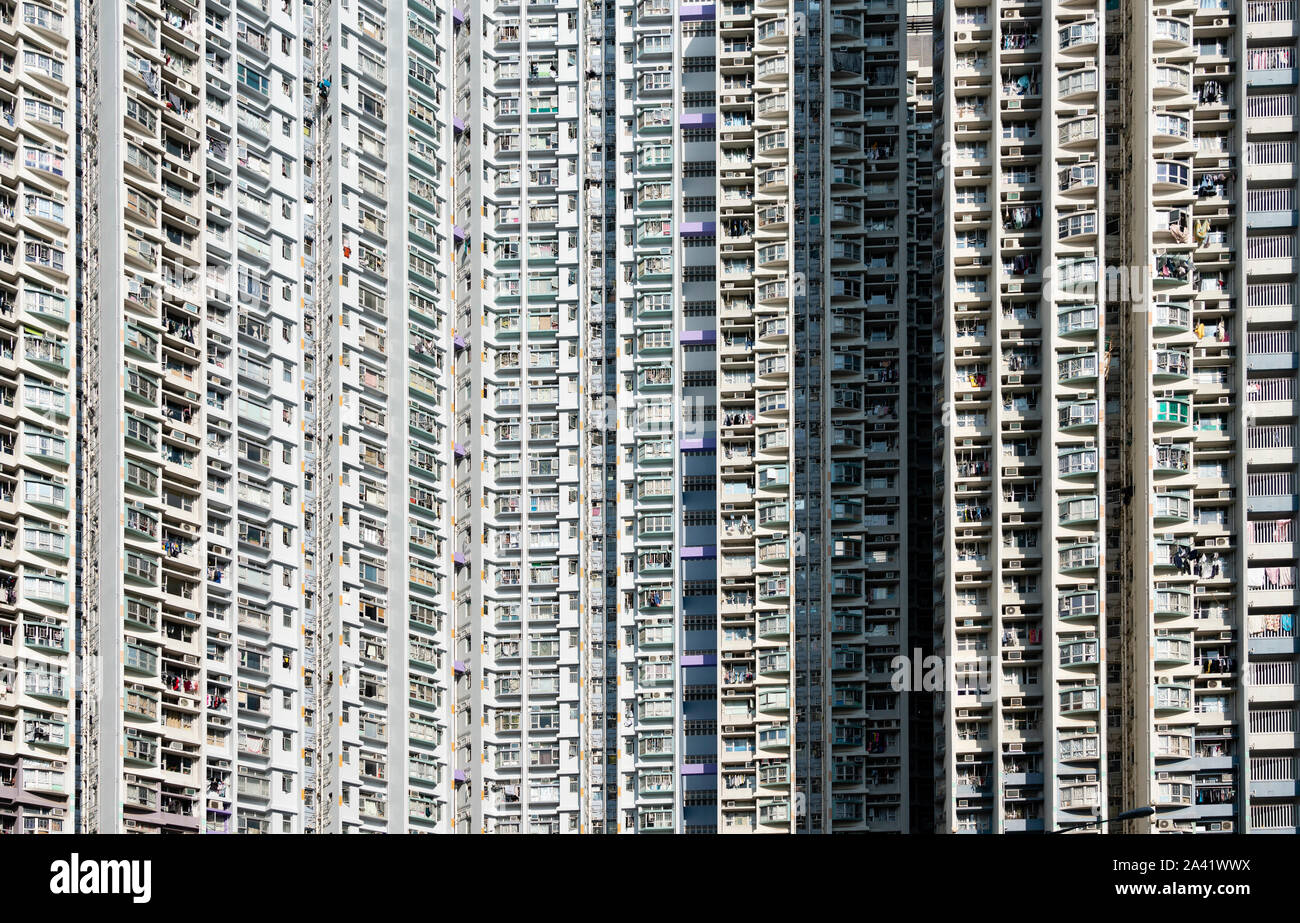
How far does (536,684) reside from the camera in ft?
333

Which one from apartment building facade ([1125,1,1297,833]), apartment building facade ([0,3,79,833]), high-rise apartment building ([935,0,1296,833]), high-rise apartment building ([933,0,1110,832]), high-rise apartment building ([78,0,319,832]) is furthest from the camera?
high-rise apartment building ([933,0,1110,832])

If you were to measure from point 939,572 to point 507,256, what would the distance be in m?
21.0

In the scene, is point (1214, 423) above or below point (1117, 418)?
below

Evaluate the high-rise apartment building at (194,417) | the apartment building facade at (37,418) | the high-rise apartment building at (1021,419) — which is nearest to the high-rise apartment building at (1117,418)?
the high-rise apartment building at (1021,419)

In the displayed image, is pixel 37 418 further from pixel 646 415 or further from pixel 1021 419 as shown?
pixel 1021 419

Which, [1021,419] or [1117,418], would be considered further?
[1117,418]

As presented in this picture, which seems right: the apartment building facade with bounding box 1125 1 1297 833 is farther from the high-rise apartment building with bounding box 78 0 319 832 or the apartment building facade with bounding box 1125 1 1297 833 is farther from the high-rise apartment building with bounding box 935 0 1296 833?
the high-rise apartment building with bounding box 78 0 319 832

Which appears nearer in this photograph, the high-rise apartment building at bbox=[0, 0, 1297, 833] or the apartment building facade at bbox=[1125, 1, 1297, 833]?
the apartment building facade at bbox=[1125, 1, 1297, 833]

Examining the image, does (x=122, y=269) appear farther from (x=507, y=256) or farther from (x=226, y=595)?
(x=507, y=256)

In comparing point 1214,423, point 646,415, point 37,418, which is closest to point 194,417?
point 37,418

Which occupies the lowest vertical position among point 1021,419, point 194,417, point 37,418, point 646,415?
point 37,418

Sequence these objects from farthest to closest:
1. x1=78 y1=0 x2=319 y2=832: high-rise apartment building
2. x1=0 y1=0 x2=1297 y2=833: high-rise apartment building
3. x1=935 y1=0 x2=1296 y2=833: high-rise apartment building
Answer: x1=935 y1=0 x2=1296 y2=833: high-rise apartment building
x1=0 y1=0 x2=1297 y2=833: high-rise apartment building
x1=78 y1=0 x2=319 y2=832: high-rise apartment building

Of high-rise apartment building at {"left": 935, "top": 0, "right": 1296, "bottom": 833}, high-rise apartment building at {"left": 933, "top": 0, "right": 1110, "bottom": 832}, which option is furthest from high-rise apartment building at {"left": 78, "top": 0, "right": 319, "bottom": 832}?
high-rise apartment building at {"left": 935, "top": 0, "right": 1296, "bottom": 833}
